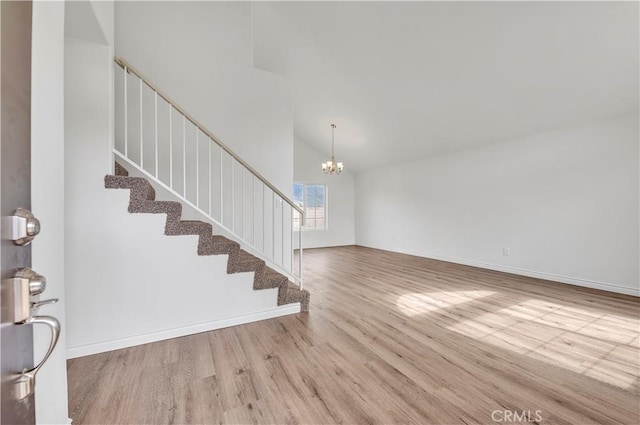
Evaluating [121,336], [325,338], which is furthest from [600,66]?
[121,336]

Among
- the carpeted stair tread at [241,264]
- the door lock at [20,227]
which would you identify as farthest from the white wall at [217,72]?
the door lock at [20,227]

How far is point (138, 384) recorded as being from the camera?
176 centimetres

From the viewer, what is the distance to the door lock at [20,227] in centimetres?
51

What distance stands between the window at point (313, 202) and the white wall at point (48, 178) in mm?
6618

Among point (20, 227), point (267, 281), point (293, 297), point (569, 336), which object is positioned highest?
point (20, 227)

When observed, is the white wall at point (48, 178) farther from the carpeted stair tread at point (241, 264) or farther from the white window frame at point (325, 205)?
the white window frame at point (325, 205)

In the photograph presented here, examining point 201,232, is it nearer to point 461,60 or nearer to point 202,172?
point 202,172

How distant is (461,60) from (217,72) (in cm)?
326

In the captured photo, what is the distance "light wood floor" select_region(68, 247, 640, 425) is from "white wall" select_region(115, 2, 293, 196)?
242 cm

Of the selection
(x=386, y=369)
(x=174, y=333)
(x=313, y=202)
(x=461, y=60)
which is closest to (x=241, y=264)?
(x=174, y=333)

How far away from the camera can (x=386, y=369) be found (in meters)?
1.91

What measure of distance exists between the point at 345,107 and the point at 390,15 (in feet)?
7.61

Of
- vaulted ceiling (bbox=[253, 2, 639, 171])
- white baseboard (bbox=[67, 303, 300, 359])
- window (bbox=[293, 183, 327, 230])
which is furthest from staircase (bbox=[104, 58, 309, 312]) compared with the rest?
window (bbox=[293, 183, 327, 230])

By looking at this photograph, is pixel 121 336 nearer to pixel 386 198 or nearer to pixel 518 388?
pixel 518 388
